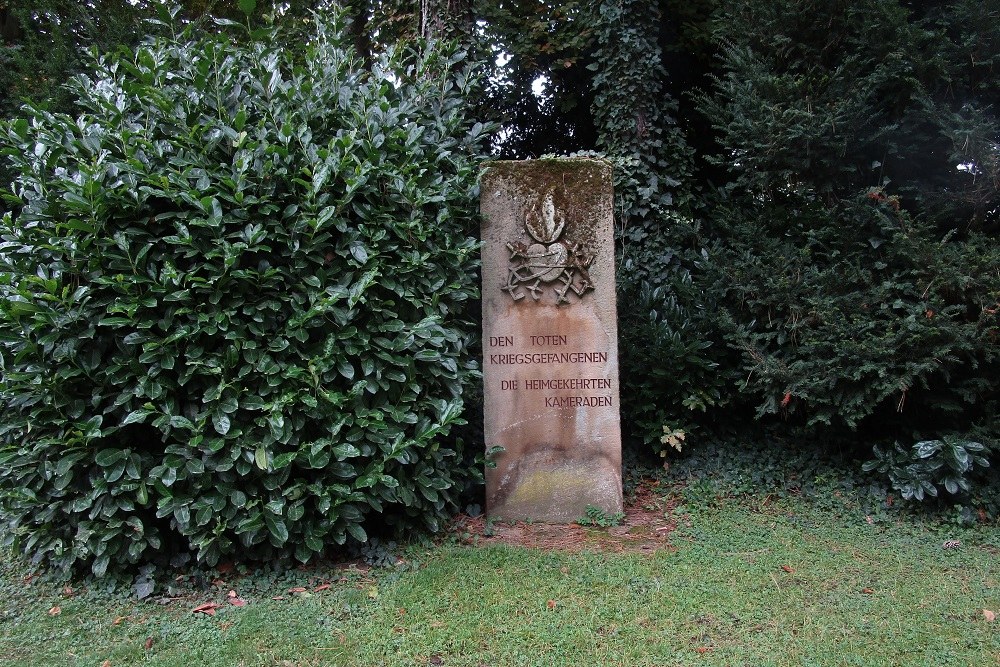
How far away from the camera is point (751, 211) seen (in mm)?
5859

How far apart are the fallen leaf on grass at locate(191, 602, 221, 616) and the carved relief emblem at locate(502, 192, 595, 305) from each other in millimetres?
2762

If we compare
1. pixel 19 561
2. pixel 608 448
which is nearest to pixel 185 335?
pixel 19 561

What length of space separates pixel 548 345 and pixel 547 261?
622mm

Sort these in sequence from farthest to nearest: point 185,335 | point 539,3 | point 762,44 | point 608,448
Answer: point 539,3 < point 762,44 < point 608,448 < point 185,335

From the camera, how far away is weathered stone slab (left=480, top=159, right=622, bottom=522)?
16.3ft

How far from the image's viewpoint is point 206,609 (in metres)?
3.69

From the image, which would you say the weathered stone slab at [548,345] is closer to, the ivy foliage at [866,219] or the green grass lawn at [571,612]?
the green grass lawn at [571,612]

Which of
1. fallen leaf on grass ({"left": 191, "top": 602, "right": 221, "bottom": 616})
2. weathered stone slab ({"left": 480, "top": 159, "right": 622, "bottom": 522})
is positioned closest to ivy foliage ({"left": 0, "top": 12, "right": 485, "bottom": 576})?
fallen leaf on grass ({"left": 191, "top": 602, "right": 221, "bottom": 616})

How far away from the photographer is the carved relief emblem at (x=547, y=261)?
5012mm

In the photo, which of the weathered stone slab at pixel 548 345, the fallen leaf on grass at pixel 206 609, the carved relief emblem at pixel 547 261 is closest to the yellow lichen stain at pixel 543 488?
the weathered stone slab at pixel 548 345

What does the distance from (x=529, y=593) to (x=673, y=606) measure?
0.79 m

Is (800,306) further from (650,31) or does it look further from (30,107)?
(30,107)

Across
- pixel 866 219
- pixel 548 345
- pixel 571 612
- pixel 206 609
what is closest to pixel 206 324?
pixel 206 609

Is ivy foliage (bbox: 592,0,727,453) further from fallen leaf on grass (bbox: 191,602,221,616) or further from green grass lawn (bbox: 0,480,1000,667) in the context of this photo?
fallen leaf on grass (bbox: 191,602,221,616)
